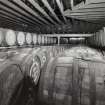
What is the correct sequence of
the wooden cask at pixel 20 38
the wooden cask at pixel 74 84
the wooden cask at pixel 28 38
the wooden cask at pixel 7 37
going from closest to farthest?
the wooden cask at pixel 74 84
the wooden cask at pixel 7 37
the wooden cask at pixel 20 38
the wooden cask at pixel 28 38

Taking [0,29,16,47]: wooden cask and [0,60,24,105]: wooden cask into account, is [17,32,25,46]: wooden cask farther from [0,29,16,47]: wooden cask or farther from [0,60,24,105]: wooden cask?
[0,60,24,105]: wooden cask

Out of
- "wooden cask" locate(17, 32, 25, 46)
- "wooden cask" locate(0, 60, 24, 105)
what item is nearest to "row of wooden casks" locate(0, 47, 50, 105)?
"wooden cask" locate(0, 60, 24, 105)

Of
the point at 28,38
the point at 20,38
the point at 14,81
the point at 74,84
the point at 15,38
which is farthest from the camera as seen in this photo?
the point at 28,38

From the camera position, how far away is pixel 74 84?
58.7 inches

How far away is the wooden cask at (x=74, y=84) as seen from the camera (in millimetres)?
1437

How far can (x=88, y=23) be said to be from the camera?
11.0 metres

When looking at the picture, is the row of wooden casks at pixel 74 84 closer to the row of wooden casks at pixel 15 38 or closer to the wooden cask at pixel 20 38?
the row of wooden casks at pixel 15 38

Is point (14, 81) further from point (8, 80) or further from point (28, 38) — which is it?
point (28, 38)

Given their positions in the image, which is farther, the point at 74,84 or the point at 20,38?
the point at 20,38

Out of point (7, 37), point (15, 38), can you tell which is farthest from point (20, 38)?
point (7, 37)

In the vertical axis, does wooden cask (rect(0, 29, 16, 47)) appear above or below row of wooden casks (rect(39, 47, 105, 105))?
above

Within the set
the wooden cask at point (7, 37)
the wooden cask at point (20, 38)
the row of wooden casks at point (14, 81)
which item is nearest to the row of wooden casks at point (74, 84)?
the row of wooden casks at point (14, 81)

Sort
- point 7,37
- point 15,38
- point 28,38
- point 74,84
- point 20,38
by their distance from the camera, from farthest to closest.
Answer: point 28,38, point 20,38, point 15,38, point 7,37, point 74,84

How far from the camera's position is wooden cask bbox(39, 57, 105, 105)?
4.71 feet
